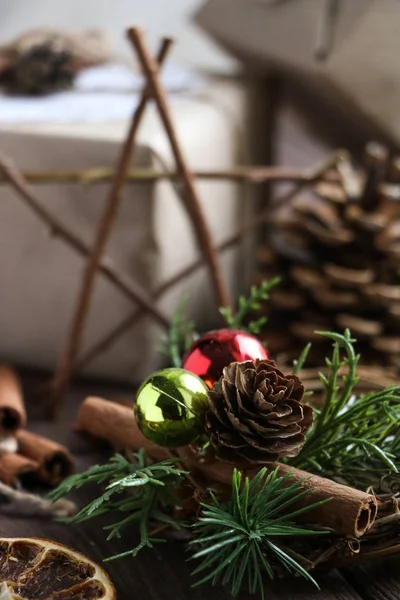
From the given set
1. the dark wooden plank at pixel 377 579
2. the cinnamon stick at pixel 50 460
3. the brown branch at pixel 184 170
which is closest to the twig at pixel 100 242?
the brown branch at pixel 184 170

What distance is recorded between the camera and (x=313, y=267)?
936 millimetres

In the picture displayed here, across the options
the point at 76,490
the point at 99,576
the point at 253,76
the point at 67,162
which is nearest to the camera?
the point at 99,576

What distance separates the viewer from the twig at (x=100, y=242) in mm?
704

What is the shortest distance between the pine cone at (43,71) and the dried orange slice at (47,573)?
0.61 meters

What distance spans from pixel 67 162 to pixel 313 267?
315mm

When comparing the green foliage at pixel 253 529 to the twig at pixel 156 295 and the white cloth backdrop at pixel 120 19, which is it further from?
the white cloth backdrop at pixel 120 19

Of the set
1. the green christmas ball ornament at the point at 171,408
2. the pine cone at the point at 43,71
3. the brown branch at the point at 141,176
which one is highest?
the pine cone at the point at 43,71

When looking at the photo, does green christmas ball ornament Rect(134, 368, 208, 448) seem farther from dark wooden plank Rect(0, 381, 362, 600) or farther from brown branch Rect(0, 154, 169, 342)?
brown branch Rect(0, 154, 169, 342)

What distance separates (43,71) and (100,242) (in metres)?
0.31

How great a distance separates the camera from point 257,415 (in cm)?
48

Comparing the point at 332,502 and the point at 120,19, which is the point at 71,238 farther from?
the point at 120,19

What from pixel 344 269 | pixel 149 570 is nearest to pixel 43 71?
pixel 344 269

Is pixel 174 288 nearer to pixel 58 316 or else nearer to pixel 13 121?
pixel 58 316

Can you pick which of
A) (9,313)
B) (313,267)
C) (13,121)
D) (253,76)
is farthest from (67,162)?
(253,76)
